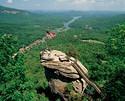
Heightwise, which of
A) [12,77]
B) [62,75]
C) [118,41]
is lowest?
[12,77]

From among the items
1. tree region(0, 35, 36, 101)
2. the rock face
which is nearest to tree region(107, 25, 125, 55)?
the rock face

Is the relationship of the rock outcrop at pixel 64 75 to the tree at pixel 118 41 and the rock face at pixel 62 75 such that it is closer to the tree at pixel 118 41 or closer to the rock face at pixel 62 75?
the rock face at pixel 62 75

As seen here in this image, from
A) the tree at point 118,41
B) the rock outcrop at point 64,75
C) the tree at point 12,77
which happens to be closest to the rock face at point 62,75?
the rock outcrop at point 64,75

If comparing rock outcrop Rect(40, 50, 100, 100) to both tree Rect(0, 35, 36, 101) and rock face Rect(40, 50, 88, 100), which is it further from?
tree Rect(0, 35, 36, 101)

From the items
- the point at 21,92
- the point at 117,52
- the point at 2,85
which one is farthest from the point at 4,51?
the point at 117,52

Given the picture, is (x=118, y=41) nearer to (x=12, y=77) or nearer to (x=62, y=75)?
(x=62, y=75)

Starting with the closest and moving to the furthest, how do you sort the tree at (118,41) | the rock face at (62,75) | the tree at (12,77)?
the tree at (12,77)
the rock face at (62,75)
the tree at (118,41)

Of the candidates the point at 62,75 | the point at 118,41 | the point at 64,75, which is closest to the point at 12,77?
the point at 62,75

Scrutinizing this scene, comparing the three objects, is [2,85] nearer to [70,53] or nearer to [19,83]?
[19,83]
